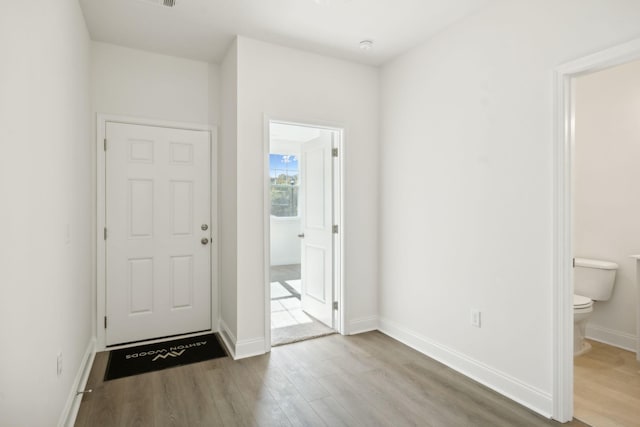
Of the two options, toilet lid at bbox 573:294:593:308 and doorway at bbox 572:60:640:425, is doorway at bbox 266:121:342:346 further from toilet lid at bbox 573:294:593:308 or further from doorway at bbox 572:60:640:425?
doorway at bbox 572:60:640:425

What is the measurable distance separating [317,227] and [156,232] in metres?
1.62

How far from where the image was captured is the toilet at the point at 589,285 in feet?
9.91

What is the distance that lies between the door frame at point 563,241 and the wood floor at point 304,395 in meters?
0.20

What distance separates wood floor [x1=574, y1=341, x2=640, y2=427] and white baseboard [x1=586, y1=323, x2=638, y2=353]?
7cm

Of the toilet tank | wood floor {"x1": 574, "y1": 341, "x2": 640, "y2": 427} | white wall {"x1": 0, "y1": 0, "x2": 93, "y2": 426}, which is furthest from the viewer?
the toilet tank

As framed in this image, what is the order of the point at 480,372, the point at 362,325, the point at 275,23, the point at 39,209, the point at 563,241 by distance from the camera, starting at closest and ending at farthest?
the point at 39,209, the point at 563,241, the point at 480,372, the point at 275,23, the point at 362,325

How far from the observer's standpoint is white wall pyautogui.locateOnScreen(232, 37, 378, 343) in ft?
9.91

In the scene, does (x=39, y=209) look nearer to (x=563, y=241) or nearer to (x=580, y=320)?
(x=563, y=241)

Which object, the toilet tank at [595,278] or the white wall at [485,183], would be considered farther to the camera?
the toilet tank at [595,278]

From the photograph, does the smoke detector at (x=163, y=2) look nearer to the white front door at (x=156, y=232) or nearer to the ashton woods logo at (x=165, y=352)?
the white front door at (x=156, y=232)

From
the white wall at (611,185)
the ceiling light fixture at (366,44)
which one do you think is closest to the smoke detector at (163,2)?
the ceiling light fixture at (366,44)

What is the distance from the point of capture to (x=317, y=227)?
389cm

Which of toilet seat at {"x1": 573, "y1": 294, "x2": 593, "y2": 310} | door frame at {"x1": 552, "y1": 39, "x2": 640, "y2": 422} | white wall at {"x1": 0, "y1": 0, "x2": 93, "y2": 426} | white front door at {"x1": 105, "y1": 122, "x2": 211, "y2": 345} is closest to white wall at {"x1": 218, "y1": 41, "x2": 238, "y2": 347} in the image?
white front door at {"x1": 105, "y1": 122, "x2": 211, "y2": 345}

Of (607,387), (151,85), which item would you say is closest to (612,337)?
(607,387)
